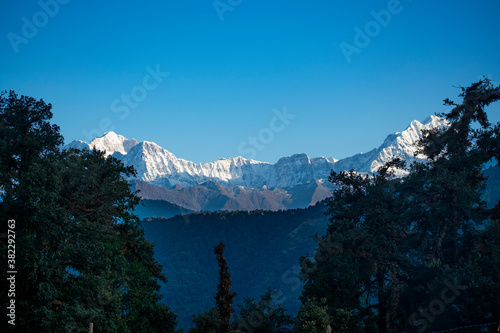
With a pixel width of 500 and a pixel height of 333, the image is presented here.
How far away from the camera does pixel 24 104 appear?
145ft

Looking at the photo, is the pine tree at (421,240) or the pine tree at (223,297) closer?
the pine tree at (421,240)

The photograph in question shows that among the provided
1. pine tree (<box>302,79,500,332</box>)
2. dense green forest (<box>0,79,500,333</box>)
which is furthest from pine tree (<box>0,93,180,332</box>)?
pine tree (<box>302,79,500,332</box>)

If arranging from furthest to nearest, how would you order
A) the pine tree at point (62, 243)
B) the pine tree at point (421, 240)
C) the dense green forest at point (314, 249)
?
the pine tree at point (421, 240)
the dense green forest at point (314, 249)
the pine tree at point (62, 243)

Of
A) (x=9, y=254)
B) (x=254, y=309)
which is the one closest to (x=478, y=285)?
(x=254, y=309)

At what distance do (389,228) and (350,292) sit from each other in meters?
8.27

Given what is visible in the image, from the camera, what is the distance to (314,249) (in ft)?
145

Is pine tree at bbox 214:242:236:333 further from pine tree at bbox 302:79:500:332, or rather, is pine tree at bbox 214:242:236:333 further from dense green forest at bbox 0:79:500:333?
pine tree at bbox 302:79:500:332

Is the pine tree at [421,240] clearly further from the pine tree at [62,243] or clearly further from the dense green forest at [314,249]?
the pine tree at [62,243]

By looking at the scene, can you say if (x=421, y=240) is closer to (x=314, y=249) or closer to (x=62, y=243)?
(x=314, y=249)

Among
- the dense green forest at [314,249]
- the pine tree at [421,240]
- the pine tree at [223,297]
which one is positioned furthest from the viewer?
the pine tree at [223,297]

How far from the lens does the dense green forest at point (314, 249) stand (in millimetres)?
29375

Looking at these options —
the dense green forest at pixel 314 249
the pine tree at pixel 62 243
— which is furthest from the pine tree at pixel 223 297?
the pine tree at pixel 62 243

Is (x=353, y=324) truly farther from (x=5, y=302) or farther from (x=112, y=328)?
(x=5, y=302)

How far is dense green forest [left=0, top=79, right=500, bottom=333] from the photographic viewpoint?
29.4 m
